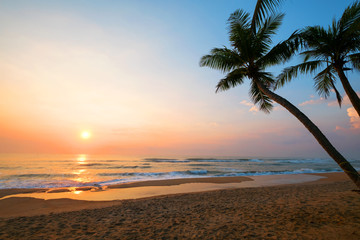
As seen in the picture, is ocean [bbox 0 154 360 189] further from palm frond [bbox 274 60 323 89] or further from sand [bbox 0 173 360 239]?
palm frond [bbox 274 60 323 89]

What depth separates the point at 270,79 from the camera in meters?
7.31

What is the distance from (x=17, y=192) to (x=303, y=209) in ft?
50.4

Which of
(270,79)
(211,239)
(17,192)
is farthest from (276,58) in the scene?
(17,192)

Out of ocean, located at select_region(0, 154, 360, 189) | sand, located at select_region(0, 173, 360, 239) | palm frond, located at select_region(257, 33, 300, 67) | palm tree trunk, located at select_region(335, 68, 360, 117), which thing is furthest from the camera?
ocean, located at select_region(0, 154, 360, 189)

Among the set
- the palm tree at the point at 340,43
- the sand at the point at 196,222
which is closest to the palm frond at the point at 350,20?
the palm tree at the point at 340,43

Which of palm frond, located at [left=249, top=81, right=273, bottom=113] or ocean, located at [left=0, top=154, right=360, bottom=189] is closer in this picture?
palm frond, located at [left=249, top=81, right=273, bottom=113]

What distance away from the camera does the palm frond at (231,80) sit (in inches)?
279

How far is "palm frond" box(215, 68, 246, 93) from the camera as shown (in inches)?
279

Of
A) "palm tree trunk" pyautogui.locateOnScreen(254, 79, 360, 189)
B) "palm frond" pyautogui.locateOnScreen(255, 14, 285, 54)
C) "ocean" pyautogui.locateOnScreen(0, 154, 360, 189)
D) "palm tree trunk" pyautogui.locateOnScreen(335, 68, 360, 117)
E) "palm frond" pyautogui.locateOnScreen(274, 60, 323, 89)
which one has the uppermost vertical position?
"palm frond" pyautogui.locateOnScreen(255, 14, 285, 54)

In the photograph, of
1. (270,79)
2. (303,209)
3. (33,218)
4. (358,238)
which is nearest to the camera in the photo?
(358,238)

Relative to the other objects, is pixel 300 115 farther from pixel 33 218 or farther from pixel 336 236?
pixel 33 218

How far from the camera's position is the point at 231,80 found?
7699mm

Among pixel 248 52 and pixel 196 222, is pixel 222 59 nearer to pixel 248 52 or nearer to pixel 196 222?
pixel 248 52

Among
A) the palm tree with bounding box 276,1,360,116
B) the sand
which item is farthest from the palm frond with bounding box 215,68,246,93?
the sand
